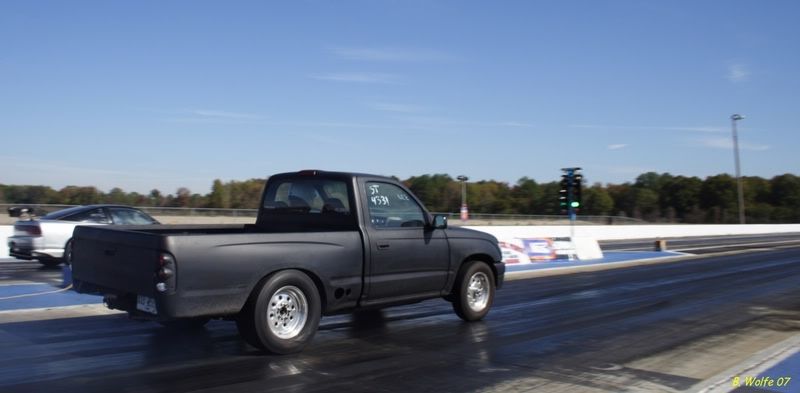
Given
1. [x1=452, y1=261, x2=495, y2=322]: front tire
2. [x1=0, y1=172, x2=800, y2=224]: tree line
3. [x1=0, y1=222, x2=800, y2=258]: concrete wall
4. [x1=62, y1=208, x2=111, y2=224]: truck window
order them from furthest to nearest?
[x1=0, y1=172, x2=800, y2=224]: tree line
[x1=0, y1=222, x2=800, y2=258]: concrete wall
[x1=62, y1=208, x2=111, y2=224]: truck window
[x1=452, y1=261, x2=495, y2=322]: front tire

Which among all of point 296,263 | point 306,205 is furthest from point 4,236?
point 296,263

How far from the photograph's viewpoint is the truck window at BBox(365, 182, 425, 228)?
308 inches

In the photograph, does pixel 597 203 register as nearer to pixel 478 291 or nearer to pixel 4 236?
pixel 4 236

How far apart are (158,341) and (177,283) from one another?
1.78 meters

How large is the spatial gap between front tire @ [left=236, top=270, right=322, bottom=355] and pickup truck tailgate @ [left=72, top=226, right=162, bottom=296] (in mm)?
1003

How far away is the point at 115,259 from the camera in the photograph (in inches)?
256

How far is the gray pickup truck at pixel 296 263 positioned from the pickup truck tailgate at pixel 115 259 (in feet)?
0.04

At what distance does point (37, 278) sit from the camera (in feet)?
44.5

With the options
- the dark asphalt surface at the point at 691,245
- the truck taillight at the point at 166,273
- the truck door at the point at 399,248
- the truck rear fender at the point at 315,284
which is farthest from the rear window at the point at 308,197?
the dark asphalt surface at the point at 691,245

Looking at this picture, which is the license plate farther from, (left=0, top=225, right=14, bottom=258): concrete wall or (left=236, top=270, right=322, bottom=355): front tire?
(left=0, top=225, right=14, bottom=258): concrete wall

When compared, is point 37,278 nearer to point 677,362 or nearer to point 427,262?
point 427,262

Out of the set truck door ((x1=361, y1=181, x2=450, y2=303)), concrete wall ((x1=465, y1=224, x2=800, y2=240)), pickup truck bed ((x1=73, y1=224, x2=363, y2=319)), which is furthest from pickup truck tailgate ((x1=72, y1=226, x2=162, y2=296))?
concrete wall ((x1=465, y1=224, x2=800, y2=240))

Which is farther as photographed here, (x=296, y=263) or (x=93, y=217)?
(x=93, y=217)

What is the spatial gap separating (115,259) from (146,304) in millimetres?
673
